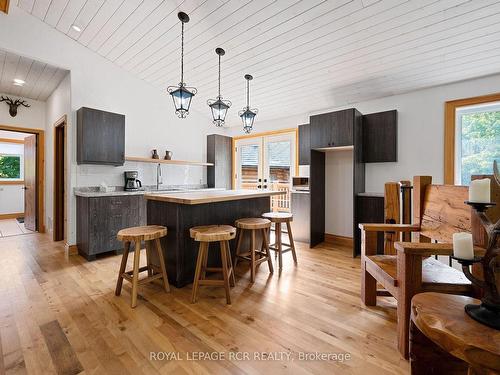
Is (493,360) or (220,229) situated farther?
(220,229)

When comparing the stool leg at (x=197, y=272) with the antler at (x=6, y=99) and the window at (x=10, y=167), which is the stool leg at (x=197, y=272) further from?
the window at (x=10, y=167)

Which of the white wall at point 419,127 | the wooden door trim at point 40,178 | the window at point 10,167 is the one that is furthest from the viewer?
the window at point 10,167

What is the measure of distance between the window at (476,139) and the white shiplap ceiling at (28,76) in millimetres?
5665

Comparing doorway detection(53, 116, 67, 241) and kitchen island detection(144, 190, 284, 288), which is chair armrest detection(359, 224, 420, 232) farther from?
doorway detection(53, 116, 67, 241)

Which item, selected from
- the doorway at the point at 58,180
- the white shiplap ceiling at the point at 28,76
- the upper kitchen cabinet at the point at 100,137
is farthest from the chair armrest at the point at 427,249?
the doorway at the point at 58,180

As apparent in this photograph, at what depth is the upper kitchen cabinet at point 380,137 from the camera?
355 cm

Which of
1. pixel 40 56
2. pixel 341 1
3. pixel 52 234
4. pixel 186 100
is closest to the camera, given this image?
pixel 341 1

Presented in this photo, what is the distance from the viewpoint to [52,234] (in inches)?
176

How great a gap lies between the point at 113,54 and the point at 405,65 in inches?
166

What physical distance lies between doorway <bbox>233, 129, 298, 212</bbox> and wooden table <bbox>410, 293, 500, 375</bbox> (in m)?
3.73

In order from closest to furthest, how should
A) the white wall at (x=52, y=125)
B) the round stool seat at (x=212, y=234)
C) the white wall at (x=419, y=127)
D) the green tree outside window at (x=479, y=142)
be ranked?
1. the round stool seat at (x=212, y=234)
2. the green tree outside window at (x=479, y=142)
3. the white wall at (x=419, y=127)
4. the white wall at (x=52, y=125)

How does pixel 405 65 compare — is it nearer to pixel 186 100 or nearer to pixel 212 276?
pixel 186 100

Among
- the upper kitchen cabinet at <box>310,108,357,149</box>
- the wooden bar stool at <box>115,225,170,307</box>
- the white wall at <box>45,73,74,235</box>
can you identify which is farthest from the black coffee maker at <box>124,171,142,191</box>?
the upper kitchen cabinet at <box>310,108,357,149</box>

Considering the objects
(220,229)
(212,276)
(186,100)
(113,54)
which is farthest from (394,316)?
(113,54)
